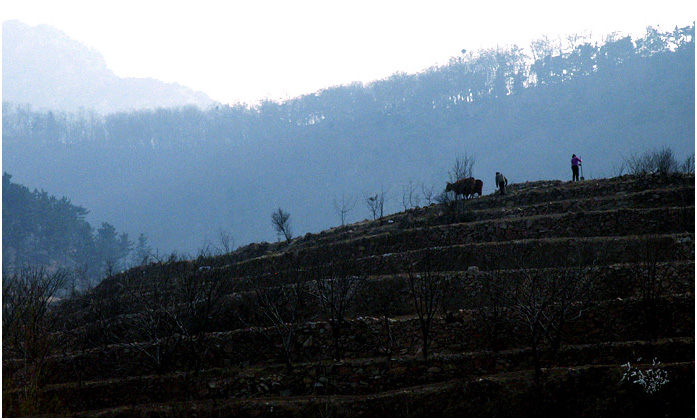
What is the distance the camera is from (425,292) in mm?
19609

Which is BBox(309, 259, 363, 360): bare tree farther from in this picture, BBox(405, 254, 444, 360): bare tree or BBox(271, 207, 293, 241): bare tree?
BBox(271, 207, 293, 241): bare tree

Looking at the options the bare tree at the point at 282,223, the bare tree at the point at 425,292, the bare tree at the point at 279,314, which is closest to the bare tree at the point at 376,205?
the bare tree at the point at 282,223

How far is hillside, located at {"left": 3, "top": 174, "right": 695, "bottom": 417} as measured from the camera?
15867 mm

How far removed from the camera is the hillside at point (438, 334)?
52.1 feet

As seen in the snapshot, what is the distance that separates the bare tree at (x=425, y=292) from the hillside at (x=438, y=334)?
143 millimetres

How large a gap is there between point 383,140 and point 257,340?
13291 cm

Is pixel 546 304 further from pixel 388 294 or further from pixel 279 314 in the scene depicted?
pixel 279 314

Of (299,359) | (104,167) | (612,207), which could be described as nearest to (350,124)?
(104,167)

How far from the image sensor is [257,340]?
2123cm

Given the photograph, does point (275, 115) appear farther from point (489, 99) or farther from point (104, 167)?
point (489, 99)

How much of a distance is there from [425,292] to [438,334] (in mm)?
1958

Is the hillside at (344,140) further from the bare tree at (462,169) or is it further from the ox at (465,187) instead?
Answer: the ox at (465,187)

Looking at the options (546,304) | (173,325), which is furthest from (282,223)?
(546,304)

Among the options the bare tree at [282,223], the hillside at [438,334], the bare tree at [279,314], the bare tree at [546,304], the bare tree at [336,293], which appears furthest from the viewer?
the bare tree at [282,223]
